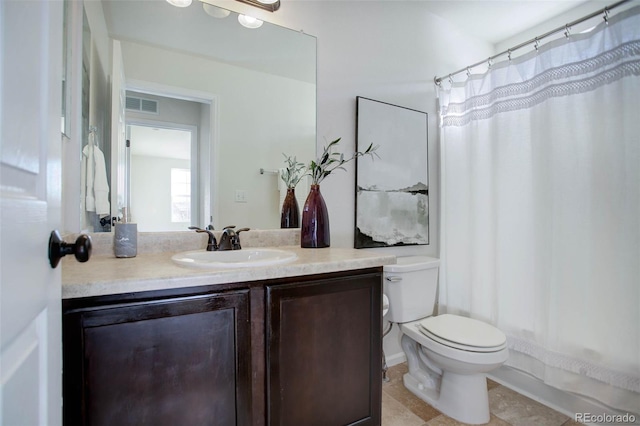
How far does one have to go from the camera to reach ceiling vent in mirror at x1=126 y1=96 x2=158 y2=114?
53.4 inches

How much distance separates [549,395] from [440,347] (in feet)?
2.61

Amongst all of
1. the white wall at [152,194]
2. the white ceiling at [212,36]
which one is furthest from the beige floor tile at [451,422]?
the white ceiling at [212,36]

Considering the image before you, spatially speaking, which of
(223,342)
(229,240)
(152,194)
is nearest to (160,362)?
(223,342)

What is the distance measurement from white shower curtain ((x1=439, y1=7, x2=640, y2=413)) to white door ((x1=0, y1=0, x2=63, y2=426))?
2063mm

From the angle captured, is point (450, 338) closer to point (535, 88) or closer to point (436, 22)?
point (535, 88)

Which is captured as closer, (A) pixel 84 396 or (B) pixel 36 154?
(B) pixel 36 154

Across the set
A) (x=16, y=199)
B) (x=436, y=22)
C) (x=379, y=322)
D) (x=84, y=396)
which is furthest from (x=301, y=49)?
(x=84, y=396)

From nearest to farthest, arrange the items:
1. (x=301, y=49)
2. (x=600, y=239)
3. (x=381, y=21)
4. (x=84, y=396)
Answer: (x=84, y=396) → (x=600, y=239) → (x=301, y=49) → (x=381, y=21)

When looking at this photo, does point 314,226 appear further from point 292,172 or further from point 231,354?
point 231,354

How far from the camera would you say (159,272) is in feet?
2.96

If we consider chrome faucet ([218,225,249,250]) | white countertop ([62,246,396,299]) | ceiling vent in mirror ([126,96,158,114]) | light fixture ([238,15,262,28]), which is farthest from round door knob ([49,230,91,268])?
light fixture ([238,15,262,28])

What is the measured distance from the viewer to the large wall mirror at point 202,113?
4.47 ft

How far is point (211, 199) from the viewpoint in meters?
1.53

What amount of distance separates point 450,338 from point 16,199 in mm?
1678
